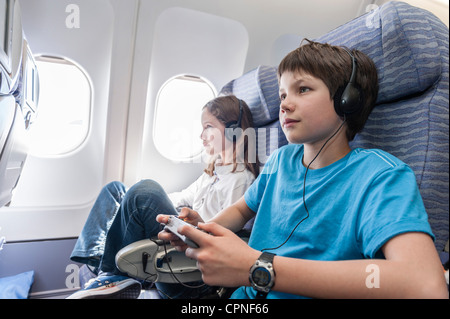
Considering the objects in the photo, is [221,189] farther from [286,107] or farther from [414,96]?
[414,96]

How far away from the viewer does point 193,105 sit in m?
2.00

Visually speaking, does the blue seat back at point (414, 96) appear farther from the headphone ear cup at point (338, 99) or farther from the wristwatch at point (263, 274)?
the wristwatch at point (263, 274)

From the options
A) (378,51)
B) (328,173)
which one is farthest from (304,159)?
(378,51)

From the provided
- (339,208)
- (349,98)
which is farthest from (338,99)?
(339,208)

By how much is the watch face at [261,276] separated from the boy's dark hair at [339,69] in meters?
0.49

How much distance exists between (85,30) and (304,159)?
141cm

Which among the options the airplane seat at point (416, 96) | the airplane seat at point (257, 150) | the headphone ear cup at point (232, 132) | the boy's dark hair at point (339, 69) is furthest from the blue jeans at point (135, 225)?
the airplane seat at point (416, 96)

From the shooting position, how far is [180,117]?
6.49 ft

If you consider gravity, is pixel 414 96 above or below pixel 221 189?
above

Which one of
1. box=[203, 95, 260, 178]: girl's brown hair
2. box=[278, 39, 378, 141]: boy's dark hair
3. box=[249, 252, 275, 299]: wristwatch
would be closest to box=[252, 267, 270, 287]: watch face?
box=[249, 252, 275, 299]: wristwatch

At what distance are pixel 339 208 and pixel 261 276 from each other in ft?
0.90

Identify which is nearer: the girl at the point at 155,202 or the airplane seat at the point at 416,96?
the airplane seat at the point at 416,96

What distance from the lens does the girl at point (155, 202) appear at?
1041 mm

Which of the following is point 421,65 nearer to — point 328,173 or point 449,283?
point 328,173
